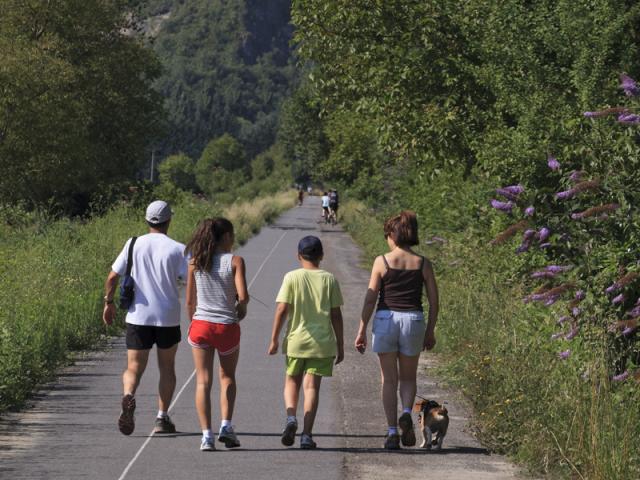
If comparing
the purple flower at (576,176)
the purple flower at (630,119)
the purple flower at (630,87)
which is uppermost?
the purple flower at (630,87)

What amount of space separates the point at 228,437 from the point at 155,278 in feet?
4.26

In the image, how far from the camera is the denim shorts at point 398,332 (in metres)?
9.32

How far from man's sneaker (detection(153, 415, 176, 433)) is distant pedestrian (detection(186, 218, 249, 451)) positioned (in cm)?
73

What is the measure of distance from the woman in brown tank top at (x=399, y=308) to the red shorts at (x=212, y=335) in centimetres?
98

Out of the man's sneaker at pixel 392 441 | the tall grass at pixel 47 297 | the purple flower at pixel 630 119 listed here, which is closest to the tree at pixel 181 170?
the tall grass at pixel 47 297

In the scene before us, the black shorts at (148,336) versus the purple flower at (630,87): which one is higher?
the purple flower at (630,87)

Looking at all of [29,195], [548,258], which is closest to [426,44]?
[548,258]

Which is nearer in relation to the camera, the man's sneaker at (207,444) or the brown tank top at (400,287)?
the man's sneaker at (207,444)

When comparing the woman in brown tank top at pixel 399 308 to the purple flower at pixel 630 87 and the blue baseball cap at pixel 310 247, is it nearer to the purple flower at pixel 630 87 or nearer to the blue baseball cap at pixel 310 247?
the blue baseball cap at pixel 310 247

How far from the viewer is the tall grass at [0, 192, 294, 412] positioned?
11.7m

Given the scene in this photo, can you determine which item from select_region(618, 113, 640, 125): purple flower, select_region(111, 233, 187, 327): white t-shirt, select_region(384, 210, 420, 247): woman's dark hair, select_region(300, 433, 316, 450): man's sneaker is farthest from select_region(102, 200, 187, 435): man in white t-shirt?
select_region(618, 113, 640, 125): purple flower

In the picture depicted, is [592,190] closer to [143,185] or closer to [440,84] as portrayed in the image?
[440,84]

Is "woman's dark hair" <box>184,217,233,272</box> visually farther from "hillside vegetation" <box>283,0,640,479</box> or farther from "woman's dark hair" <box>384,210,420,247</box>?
"hillside vegetation" <box>283,0,640,479</box>

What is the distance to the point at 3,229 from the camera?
1016 inches
